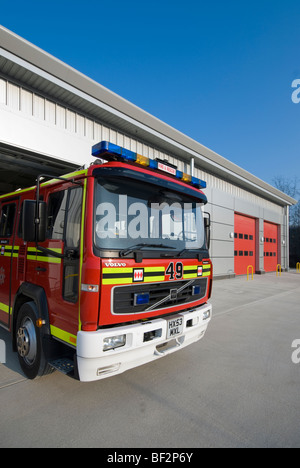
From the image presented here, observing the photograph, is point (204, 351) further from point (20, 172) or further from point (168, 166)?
point (20, 172)

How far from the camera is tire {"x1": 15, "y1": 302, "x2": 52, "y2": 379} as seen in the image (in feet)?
10.4

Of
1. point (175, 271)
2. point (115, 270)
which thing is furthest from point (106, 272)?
point (175, 271)

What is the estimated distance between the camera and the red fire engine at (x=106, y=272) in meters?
2.66

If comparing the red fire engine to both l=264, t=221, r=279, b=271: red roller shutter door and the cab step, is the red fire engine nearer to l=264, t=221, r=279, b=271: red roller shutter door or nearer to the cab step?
the cab step

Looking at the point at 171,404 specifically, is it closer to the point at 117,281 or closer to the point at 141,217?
the point at 117,281

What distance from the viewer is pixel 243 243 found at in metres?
17.0

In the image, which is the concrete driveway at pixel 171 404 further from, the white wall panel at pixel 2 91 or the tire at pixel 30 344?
the white wall panel at pixel 2 91

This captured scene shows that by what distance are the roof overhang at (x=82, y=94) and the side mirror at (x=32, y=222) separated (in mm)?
4925

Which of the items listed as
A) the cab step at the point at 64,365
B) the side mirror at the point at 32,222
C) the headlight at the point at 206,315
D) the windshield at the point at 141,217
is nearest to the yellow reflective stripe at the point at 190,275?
the windshield at the point at 141,217

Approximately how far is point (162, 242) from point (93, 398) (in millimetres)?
1904

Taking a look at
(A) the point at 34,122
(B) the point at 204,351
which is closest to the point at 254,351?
(B) the point at 204,351

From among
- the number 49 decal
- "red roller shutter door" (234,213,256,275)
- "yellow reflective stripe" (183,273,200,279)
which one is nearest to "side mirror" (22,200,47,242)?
the number 49 decal

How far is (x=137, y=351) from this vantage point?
2.85 metres

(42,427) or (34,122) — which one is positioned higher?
(34,122)
